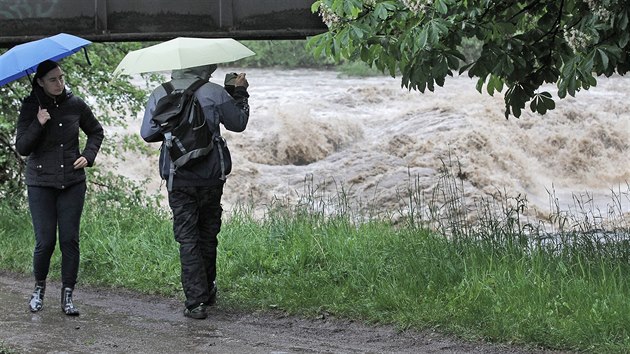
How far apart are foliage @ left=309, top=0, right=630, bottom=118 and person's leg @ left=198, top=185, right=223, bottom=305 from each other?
4.01 ft

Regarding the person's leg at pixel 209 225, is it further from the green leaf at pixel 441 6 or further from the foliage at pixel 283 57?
the foliage at pixel 283 57

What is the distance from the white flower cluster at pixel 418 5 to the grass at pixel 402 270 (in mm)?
1868

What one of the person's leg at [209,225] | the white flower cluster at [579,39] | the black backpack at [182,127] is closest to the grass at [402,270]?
the person's leg at [209,225]

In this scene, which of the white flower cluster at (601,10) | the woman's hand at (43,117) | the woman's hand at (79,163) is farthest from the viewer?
the woman's hand at (79,163)

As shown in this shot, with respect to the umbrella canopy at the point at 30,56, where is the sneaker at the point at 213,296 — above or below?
below

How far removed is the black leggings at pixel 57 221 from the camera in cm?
741

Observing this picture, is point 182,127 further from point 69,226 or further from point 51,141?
point 69,226

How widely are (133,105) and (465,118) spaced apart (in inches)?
348

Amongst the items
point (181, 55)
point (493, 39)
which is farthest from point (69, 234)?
point (493, 39)

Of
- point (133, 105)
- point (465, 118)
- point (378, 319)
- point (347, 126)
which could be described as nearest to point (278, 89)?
point (347, 126)

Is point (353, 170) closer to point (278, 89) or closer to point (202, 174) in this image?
point (278, 89)

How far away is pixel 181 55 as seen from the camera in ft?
23.2

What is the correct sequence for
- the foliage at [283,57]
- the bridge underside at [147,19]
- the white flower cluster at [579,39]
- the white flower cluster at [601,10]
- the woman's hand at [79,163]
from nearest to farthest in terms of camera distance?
the white flower cluster at [601,10]
the white flower cluster at [579,39]
the woman's hand at [79,163]
the bridge underside at [147,19]
the foliage at [283,57]

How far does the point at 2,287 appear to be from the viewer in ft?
28.6
